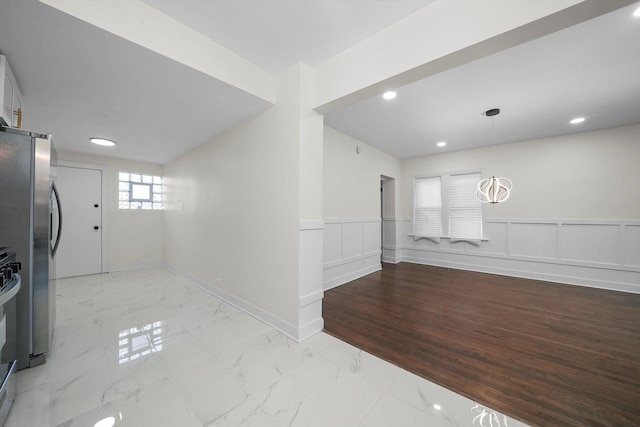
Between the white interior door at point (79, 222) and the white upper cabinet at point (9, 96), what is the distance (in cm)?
301

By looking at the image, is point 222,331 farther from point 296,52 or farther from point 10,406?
point 296,52

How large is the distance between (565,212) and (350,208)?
405 cm

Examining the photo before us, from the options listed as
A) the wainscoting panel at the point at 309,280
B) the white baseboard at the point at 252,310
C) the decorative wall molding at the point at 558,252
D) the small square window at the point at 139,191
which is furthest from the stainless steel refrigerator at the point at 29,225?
the decorative wall molding at the point at 558,252

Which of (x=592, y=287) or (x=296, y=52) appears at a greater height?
(x=296, y=52)

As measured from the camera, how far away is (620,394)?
1.56 meters

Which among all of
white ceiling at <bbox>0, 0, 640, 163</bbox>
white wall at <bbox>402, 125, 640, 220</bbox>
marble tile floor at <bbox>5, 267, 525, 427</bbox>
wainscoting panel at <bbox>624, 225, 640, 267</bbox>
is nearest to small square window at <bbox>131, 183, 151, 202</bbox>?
white ceiling at <bbox>0, 0, 640, 163</bbox>

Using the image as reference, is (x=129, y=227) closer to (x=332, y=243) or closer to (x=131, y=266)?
(x=131, y=266)

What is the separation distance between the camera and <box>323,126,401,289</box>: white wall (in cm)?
385

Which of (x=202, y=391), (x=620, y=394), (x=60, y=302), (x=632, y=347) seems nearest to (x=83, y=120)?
(x=60, y=302)

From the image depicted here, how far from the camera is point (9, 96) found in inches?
72.2

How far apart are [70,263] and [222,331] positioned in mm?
4256

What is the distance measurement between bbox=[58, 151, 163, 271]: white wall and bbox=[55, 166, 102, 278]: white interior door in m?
0.18

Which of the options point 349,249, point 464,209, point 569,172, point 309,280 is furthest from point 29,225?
point 569,172

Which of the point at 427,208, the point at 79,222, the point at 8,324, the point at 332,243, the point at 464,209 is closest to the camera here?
the point at 8,324
